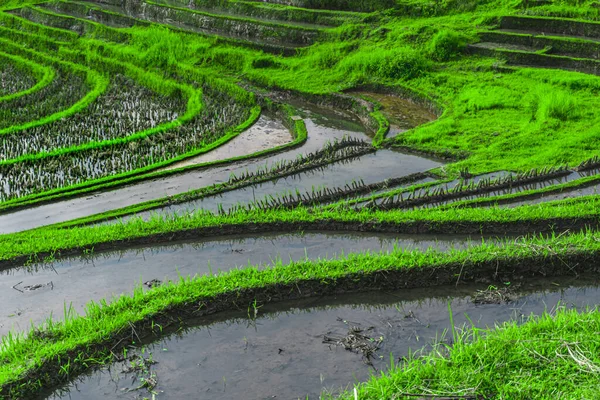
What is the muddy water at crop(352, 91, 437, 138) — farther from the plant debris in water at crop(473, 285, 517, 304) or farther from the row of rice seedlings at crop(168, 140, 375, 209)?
the plant debris in water at crop(473, 285, 517, 304)

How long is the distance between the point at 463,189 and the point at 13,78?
40.1 ft

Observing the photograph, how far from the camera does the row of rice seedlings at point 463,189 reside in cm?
820

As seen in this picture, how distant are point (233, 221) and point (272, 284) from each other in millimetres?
1688

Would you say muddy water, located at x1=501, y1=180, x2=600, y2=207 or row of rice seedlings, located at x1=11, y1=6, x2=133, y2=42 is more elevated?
row of rice seedlings, located at x1=11, y1=6, x2=133, y2=42

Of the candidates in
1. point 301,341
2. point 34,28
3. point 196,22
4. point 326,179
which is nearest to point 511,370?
point 301,341

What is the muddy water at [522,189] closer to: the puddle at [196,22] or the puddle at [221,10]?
the puddle at [196,22]

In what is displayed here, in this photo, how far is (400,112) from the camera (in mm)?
12922

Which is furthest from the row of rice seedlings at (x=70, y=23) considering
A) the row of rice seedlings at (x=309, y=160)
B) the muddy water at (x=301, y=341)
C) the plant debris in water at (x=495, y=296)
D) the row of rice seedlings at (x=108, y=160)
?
the plant debris in water at (x=495, y=296)

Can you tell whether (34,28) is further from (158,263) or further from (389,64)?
(158,263)

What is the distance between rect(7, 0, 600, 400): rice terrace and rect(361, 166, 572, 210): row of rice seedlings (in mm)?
35

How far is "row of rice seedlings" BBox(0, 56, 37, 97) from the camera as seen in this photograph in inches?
606

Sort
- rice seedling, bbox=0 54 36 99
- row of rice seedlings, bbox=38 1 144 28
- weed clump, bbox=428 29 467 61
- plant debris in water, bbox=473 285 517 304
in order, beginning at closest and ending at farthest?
plant debris in water, bbox=473 285 517 304 < weed clump, bbox=428 29 467 61 < rice seedling, bbox=0 54 36 99 < row of rice seedlings, bbox=38 1 144 28

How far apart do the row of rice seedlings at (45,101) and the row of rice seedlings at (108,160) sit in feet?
10.1

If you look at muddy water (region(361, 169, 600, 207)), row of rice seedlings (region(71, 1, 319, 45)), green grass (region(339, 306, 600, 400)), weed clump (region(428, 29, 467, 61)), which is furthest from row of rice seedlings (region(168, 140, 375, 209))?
row of rice seedlings (region(71, 1, 319, 45))
